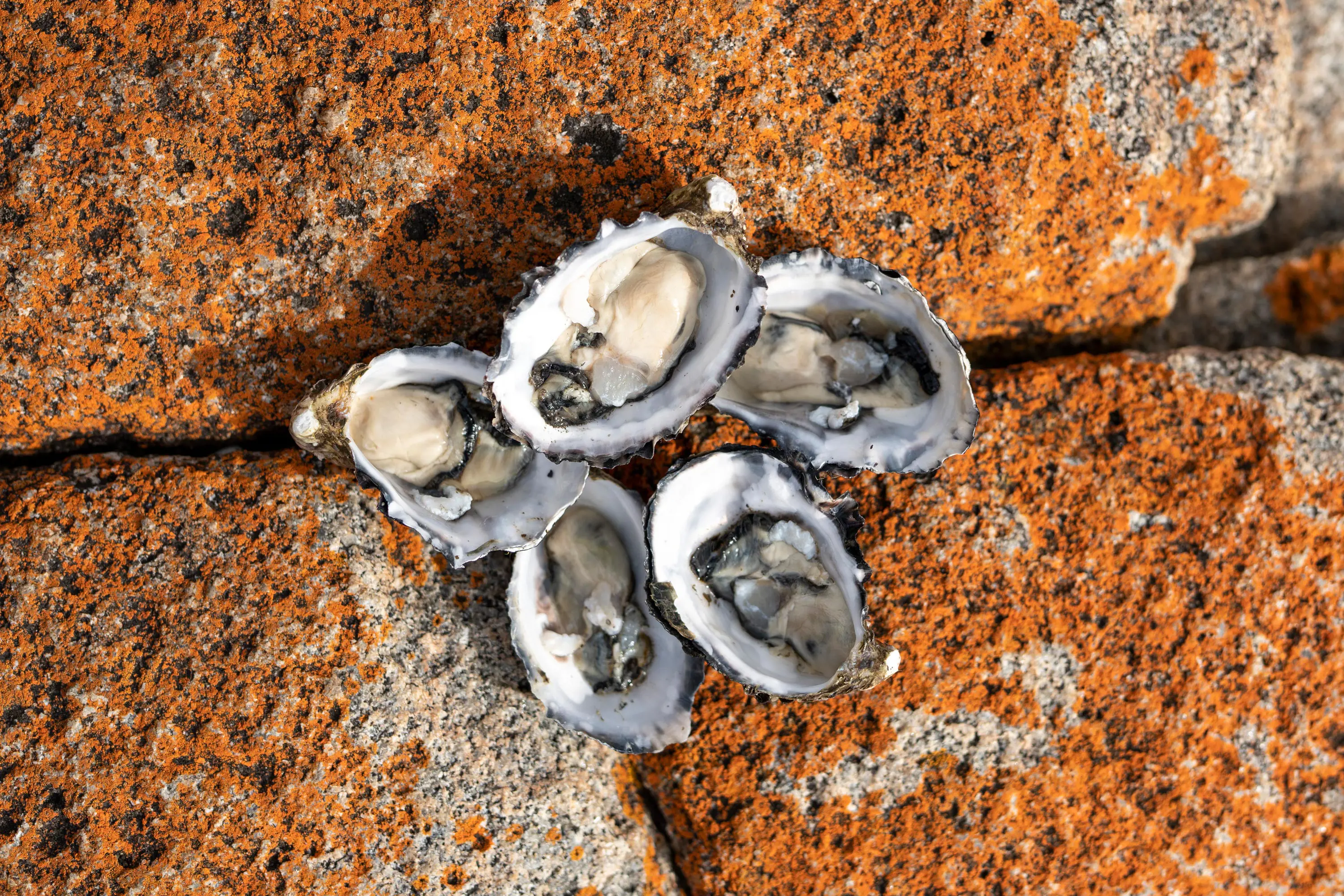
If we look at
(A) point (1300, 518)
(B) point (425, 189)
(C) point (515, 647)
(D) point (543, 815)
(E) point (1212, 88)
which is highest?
(E) point (1212, 88)

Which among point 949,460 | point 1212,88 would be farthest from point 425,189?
point 1212,88

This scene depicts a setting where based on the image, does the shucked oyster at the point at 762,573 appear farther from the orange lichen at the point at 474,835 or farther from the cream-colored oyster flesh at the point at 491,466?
the orange lichen at the point at 474,835

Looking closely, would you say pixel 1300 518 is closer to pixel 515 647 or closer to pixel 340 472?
pixel 515 647

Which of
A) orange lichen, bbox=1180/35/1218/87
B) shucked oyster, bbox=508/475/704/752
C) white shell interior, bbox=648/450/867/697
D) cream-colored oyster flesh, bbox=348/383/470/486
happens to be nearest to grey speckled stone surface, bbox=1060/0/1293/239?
orange lichen, bbox=1180/35/1218/87

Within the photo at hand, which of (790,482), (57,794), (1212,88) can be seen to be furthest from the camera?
(1212,88)

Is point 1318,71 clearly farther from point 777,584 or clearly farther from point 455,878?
point 455,878

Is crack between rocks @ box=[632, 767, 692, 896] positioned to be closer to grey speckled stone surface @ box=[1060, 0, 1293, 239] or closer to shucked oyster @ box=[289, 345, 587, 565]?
shucked oyster @ box=[289, 345, 587, 565]

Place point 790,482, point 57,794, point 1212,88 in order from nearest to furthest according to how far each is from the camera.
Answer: point 57,794 < point 790,482 < point 1212,88
